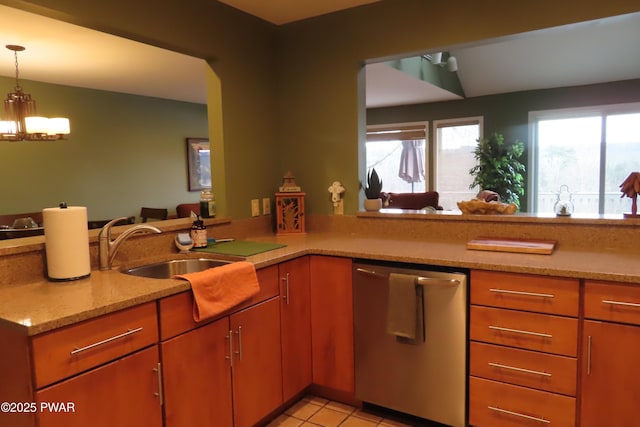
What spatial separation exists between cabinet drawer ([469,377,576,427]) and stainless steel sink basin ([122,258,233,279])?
125 centimetres

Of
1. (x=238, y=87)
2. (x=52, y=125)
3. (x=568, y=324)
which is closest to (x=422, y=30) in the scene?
(x=238, y=87)

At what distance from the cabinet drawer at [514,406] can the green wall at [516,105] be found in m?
5.09

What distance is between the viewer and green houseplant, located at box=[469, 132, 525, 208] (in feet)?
19.8

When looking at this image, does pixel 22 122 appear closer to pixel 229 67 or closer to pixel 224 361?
pixel 229 67

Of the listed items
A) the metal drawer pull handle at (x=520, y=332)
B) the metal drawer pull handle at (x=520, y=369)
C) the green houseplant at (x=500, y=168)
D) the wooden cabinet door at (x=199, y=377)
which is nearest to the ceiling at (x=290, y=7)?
the wooden cabinet door at (x=199, y=377)

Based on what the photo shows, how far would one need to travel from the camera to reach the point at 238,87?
2666mm

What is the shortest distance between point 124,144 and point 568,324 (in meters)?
5.21

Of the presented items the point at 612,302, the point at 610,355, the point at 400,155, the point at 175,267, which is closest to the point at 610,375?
the point at 610,355

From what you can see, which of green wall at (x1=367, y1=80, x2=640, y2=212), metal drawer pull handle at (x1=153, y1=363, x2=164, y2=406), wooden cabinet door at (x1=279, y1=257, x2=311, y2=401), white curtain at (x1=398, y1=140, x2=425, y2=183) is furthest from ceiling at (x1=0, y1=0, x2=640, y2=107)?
metal drawer pull handle at (x1=153, y1=363, x2=164, y2=406)

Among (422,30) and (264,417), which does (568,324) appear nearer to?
(264,417)

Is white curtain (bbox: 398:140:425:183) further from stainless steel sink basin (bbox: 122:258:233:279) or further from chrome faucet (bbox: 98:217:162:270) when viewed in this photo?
chrome faucet (bbox: 98:217:162:270)

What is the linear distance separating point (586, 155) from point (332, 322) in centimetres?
528

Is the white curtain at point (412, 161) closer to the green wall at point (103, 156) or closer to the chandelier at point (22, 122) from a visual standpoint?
the green wall at point (103, 156)

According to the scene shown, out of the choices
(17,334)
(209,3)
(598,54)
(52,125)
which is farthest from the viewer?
(598,54)
